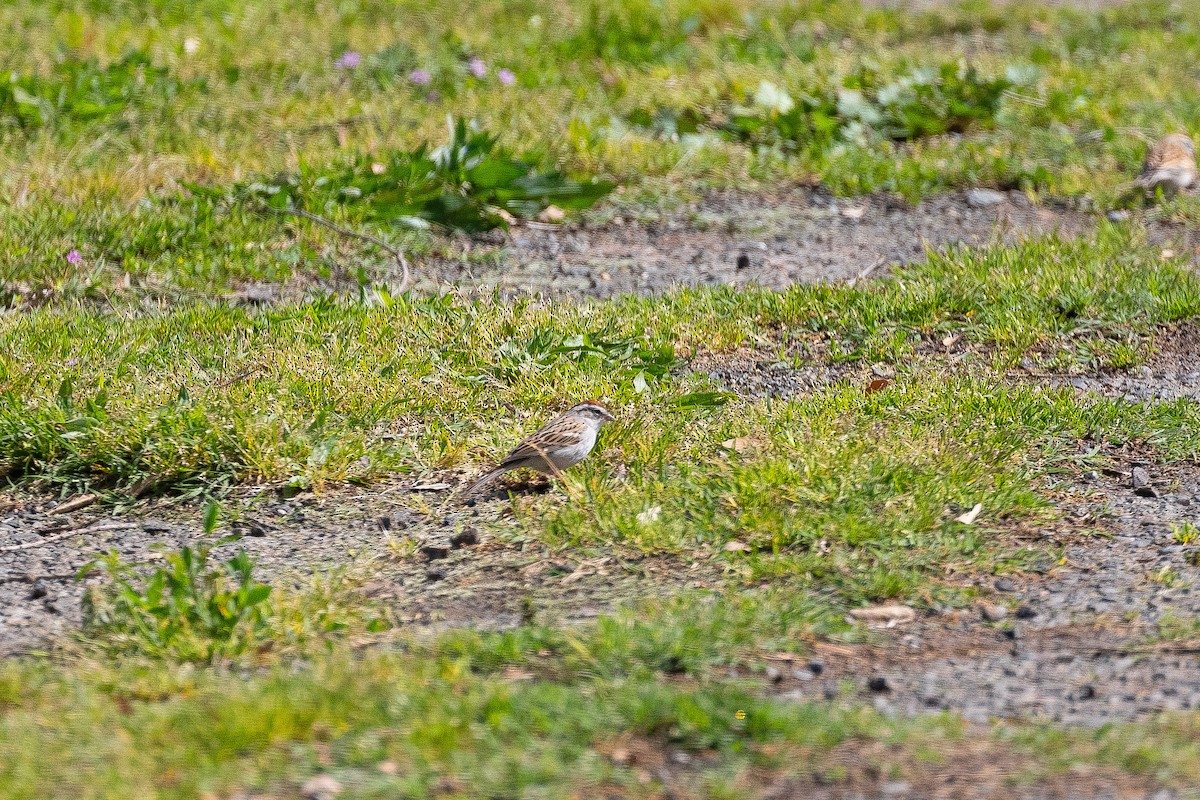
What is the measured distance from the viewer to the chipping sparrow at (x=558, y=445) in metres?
4.79

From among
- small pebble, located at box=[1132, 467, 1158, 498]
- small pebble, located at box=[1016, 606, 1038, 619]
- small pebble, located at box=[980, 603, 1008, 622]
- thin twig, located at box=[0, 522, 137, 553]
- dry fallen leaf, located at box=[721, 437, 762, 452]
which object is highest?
dry fallen leaf, located at box=[721, 437, 762, 452]

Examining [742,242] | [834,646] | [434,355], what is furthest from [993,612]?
[742,242]

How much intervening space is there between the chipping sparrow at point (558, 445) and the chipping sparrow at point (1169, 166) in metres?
4.57

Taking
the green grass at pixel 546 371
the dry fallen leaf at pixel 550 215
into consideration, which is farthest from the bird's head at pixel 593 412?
the dry fallen leaf at pixel 550 215

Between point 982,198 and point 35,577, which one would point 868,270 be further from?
point 35,577

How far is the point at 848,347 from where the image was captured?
6238 millimetres

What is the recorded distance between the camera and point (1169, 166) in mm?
8086

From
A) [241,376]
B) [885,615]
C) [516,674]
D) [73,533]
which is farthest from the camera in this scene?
[241,376]

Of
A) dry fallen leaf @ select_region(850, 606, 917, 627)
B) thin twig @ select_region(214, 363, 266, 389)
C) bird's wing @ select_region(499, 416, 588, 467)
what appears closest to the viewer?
dry fallen leaf @ select_region(850, 606, 917, 627)

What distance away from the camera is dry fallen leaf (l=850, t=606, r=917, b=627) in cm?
407

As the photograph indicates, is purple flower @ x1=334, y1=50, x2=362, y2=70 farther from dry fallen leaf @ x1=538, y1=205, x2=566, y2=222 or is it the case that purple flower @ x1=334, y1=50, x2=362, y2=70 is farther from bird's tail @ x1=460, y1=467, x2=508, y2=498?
bird's tail @ x1=460, y1=467, x2=508, y2=498

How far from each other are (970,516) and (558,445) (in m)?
1.36

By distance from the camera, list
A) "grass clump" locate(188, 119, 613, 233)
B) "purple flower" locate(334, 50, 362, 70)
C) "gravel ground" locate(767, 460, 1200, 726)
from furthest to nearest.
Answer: "purple flower" locate(334, 50, 362, 70), "grass clump" locate(188, 119, 613, 233), "gravel ground" locate(767, 460, 1200, 726)

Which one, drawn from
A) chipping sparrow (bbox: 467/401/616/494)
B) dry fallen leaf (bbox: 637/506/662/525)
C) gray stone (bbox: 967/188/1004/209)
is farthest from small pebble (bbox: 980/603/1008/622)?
gray stone (bbox: 967/188/1004/209)
